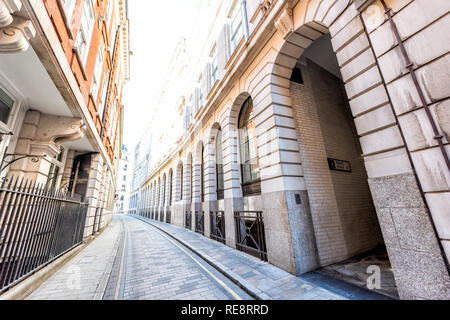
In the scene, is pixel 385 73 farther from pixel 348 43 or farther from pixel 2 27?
pixel 2 27

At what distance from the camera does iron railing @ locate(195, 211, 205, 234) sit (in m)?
11.5

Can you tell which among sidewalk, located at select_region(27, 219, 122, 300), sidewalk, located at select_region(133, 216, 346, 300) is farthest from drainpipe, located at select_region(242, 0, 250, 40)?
sidewalk, located at select_region(27, 219, 122, 300)

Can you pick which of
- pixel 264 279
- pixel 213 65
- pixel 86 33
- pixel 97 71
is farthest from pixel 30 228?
pixel 213 65

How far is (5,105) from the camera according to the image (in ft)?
15.1

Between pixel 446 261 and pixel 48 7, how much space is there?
831 cm

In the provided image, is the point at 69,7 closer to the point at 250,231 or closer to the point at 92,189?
the point at 92,189

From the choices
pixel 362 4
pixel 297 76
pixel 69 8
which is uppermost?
pixel 69 8

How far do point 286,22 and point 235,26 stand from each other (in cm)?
501

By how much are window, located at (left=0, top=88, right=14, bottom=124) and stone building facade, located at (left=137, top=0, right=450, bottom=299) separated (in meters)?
7.20

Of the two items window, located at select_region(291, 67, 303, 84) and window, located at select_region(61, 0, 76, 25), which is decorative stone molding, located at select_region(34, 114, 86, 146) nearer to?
window, located at select_region(61, 0, 76, 25)

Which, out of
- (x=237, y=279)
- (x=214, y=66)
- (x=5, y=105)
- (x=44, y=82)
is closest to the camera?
(x=237, y=279)

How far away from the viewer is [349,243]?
5.75 metres
